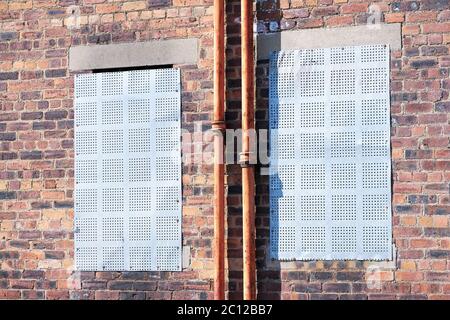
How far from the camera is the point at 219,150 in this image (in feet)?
22.7

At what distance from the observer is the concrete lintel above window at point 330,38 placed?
22.1 feet

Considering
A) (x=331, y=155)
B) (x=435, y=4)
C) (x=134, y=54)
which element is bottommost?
(x=331, y=155)

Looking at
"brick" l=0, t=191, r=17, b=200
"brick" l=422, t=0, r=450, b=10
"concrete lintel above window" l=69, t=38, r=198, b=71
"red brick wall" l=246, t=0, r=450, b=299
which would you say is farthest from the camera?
"brick" l=0, t=191, r=17, b=200

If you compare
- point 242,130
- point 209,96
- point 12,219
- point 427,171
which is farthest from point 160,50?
point 427,171

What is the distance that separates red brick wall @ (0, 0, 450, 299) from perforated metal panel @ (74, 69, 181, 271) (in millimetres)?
108

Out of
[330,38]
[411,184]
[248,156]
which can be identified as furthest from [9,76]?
[411,184]

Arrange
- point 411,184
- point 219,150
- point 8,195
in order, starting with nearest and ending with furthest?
point 411,184 < point 219,150 < point 8,195

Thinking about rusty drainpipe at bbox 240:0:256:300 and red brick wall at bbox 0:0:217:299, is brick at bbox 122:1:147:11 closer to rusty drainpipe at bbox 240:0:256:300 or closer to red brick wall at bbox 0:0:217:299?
red brick wall at bbox 0:0:217:299

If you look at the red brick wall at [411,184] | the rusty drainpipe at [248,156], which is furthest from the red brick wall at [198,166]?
the rusty drainpipe at [248,156]

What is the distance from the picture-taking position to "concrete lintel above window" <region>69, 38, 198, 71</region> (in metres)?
7.14

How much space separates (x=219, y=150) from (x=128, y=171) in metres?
0.89

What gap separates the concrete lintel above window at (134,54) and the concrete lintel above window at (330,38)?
0.66 metres

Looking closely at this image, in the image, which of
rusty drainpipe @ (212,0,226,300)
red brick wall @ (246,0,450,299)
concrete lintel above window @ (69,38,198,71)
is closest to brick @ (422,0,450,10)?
red brick wall @ (246,0,450,299)

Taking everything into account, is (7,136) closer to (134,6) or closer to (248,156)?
Answer: (134,6)
